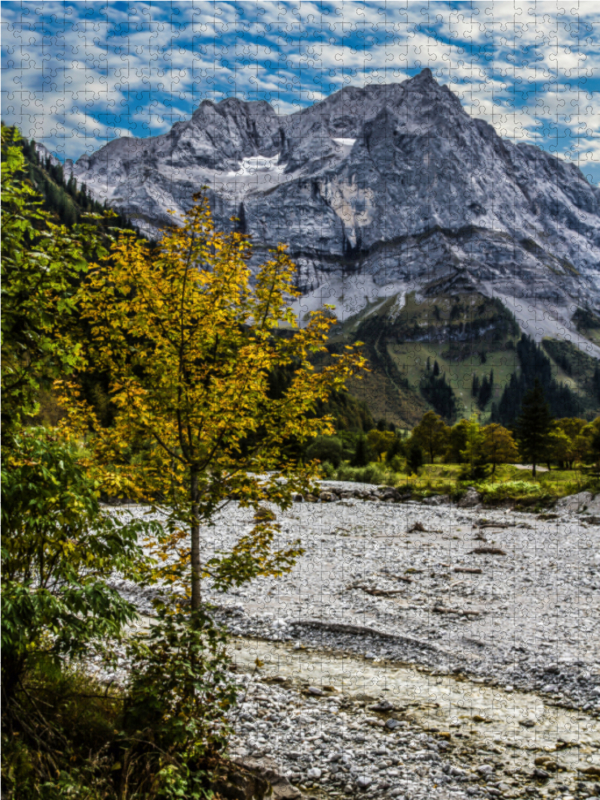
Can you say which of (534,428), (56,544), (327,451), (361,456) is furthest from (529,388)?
(56,544)

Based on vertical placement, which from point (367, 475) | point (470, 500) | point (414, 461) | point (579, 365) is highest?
point (579, 365)

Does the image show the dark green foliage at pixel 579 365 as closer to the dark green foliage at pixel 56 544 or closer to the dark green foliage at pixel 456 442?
the dark green foliage at pixel 456 442

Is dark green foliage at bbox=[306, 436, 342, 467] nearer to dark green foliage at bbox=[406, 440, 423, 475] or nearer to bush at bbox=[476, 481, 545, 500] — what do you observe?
dark green foliage at bbox=[406, 440, 423, 475]

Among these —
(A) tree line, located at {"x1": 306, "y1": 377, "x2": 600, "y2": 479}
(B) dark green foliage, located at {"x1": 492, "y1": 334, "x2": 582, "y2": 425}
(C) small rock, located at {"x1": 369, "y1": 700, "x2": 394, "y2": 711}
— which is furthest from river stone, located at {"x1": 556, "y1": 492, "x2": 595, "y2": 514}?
(B) dark green foliage, located at {"x1": 492, "y1": 334, "x2": 582, "y2": 425}

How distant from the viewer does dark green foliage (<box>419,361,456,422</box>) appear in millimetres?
140087

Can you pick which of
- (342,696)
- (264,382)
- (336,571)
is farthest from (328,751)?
(336,571)

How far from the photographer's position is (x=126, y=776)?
4516 mm

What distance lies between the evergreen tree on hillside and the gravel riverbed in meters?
23.6

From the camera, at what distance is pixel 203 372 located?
6.71 metres

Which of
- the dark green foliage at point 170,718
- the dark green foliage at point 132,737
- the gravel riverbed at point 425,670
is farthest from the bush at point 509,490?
the dark green foliage at point 170,718

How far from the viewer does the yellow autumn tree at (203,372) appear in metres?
6.31

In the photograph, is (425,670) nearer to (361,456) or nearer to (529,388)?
(361,456)

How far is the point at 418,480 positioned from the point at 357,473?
16.4 feet

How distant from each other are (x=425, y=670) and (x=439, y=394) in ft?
474
